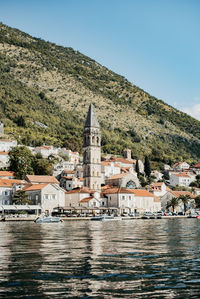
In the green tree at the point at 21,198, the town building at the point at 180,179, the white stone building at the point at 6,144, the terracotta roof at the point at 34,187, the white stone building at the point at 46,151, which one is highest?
the white stone building at the point at 6,144

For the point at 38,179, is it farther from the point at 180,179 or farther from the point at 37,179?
the point at 180,179

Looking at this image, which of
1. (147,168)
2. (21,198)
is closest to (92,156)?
(21,198)

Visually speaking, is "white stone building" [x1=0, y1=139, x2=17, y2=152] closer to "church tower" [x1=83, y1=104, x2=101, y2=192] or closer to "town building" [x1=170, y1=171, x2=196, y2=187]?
"church tower" [x1=83, y1=104, x2=101, y2=192]

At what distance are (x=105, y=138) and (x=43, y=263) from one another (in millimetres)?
159699

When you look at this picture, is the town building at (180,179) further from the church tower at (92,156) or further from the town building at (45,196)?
the town building at (45,196)

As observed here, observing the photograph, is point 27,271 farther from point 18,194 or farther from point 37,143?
point 37,143

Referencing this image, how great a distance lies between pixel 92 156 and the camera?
11394cm

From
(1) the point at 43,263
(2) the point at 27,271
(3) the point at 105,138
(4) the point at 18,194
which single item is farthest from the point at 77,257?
(3) the point at 105,138

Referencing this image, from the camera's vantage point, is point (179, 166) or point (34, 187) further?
point (179, 166)

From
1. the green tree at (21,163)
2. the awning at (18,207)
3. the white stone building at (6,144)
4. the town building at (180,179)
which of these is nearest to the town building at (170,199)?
the town building at (180,179)

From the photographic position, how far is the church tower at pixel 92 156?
11181 centimetres

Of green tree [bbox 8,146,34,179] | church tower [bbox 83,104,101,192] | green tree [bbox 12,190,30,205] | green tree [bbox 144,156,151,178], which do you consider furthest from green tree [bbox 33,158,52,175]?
green tree [bbox 144,156,151,178]

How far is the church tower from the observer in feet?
367

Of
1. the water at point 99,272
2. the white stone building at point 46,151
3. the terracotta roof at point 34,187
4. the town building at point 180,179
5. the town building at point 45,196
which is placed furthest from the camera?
the town building at point 180,179
